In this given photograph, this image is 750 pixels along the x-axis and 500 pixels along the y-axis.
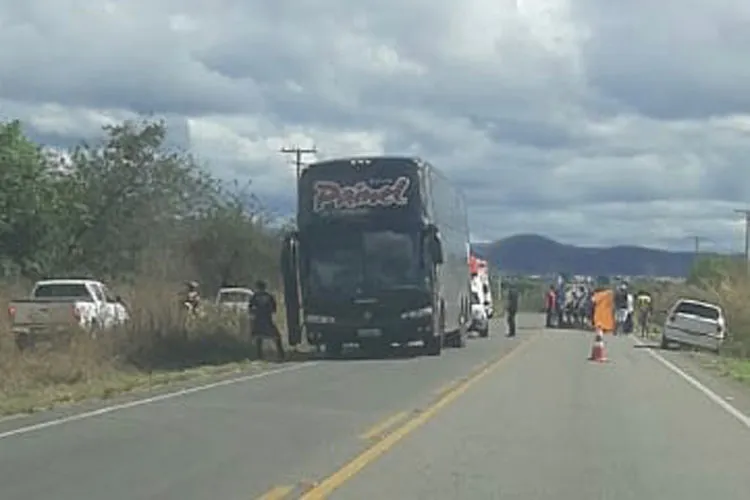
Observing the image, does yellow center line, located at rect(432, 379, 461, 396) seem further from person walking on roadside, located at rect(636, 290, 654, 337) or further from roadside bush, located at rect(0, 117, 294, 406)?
person walking on roadside, located at rect(636, 290, 654, 337)

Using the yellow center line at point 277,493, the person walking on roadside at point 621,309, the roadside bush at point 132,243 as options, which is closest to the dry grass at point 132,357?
the roadside bush at point 132,243

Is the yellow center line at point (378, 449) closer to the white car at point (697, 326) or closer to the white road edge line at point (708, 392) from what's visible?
the white road edge line at point (708, 392)

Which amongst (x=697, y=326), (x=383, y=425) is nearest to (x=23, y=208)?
(x=697, y=326)

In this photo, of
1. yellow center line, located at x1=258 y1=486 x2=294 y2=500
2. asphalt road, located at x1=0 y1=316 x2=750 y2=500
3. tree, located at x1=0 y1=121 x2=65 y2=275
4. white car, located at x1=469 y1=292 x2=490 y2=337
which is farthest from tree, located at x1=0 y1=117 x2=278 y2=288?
yellow center line, located at x1=258 y1=486 x2=294 y2=500

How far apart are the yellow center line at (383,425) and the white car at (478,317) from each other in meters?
37.0

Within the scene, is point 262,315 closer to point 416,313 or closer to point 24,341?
point 416,313

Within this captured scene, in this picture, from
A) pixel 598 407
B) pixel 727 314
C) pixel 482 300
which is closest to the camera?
pixel 598 407

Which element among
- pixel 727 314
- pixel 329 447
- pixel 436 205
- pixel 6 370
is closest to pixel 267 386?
pixel 6 370

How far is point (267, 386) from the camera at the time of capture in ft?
91.8

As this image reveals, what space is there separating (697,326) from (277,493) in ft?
122

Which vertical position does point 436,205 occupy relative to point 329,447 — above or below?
above

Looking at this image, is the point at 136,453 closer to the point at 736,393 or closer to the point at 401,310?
the point at 736,393

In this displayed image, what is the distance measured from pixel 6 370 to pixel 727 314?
118 feet

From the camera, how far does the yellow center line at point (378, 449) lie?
14143mm
